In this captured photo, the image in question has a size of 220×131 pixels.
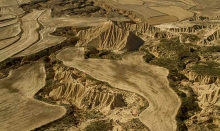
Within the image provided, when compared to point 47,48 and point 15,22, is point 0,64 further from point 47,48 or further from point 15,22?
point 15,22

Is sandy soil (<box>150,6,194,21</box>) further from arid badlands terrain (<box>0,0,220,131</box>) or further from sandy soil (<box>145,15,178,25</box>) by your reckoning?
arid badlands terrain (<box>0,0,220,131</box>)

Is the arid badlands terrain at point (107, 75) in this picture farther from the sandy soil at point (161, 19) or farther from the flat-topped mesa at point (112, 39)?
the sandy soil at point (161, 19)

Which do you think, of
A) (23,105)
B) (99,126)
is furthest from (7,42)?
(99,126)

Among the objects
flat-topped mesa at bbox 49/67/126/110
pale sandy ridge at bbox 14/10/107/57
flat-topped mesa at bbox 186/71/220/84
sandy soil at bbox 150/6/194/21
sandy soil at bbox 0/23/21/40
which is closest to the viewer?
flat-topped mesa at bbox 49/67/126/110

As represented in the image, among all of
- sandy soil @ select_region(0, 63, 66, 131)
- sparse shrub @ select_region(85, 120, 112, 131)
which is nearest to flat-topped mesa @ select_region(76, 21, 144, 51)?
sandy soil @ select_region(0, 63, 66, 131)

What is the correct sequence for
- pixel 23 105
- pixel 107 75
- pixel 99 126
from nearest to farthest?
1. pixel 99 126
2. pixel 23 105
3. pixel 107 75

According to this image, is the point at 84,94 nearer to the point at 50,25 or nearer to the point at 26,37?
the point at 26,37

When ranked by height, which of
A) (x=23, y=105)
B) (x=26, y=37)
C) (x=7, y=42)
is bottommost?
(x=23, y=105)
